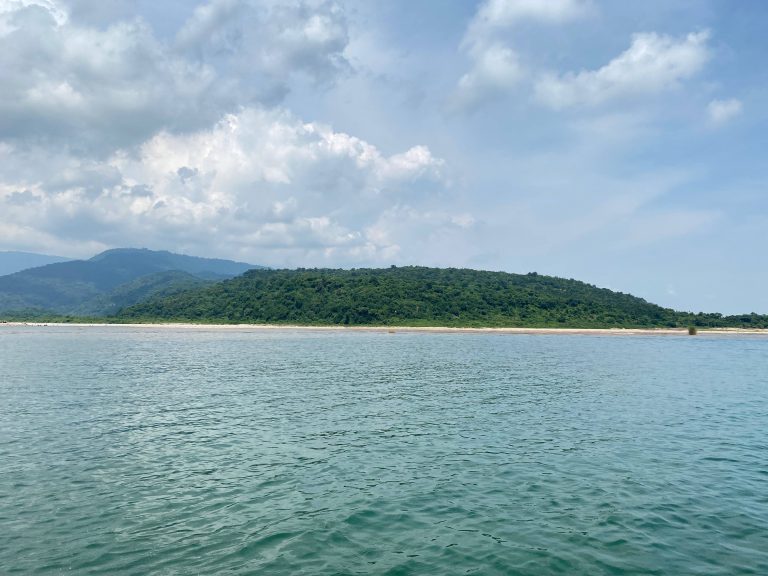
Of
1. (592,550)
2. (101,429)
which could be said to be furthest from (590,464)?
(101,429)

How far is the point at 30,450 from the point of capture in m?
31.8

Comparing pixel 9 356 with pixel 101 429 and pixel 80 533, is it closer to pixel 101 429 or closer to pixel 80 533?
pixel 101 429

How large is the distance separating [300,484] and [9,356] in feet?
309

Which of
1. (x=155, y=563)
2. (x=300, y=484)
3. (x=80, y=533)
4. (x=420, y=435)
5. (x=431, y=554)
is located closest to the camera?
(x=155, y=563)

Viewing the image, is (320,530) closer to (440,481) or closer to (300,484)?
(300,484)

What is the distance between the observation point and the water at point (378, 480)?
18984mm

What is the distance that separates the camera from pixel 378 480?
2752 centimetres

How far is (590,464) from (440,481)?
9.65 metres

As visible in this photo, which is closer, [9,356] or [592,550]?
[592,550]

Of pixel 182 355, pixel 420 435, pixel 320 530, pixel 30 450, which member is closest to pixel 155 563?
pixel 320 530

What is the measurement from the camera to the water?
18984mm

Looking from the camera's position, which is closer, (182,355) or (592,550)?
(592,550)

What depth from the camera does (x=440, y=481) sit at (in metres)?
27.4

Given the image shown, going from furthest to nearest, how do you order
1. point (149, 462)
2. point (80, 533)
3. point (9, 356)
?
point (9, 356), point (149, 462), point (80, 533)
